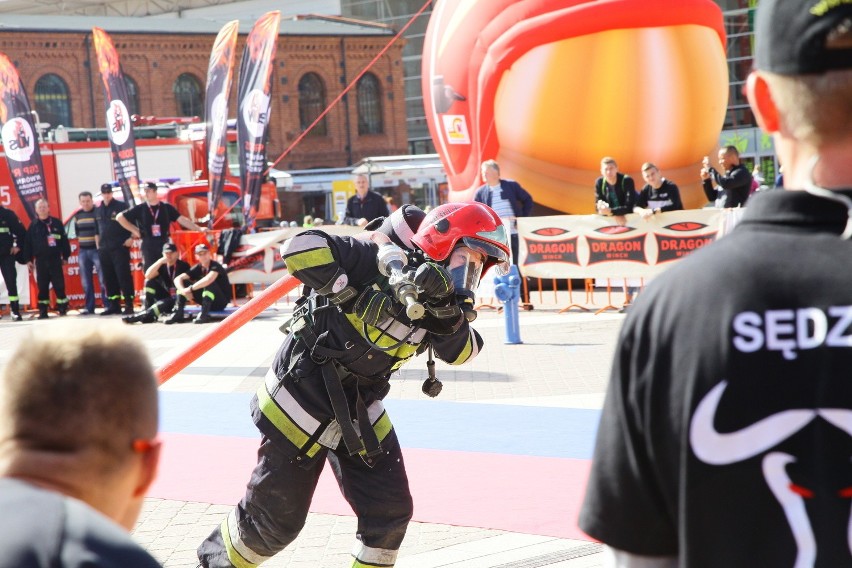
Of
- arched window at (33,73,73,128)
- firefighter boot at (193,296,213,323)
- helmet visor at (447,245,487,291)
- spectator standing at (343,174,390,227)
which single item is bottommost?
firefighter boot at (193,296,213,323)

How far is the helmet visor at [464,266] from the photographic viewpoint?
443 cm

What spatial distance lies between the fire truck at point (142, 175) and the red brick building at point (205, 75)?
22467 millimetres

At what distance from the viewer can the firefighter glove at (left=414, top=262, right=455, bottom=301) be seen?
4102 mm

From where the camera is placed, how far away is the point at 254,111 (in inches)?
792

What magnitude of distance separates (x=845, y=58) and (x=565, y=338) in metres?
11.0

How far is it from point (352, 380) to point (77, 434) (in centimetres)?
296

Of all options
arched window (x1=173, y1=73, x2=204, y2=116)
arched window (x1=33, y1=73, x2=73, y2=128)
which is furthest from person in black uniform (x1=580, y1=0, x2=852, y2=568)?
arched window (x1=173, y1=73, x2=204, y2=116)

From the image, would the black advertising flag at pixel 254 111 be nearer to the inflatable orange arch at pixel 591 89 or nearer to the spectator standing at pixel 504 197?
the inflatable orange arch at pixel 591 89

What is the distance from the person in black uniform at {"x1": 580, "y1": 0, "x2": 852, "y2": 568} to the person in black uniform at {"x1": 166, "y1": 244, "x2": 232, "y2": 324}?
1433cm

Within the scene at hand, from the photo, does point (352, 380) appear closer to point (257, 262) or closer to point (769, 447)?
point (769, 447)

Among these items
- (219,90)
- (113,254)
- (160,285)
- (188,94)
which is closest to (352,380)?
(160,285)

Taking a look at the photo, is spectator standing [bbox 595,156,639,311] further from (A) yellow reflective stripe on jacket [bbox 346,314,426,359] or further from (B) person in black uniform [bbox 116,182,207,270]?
(A) yellow reflective stripe on jacket [bbox 346,314,426,359]

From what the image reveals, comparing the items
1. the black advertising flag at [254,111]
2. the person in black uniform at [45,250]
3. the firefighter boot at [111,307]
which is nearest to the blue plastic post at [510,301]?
the firefighter boot at [111,307]

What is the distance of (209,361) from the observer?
40.6 ft
